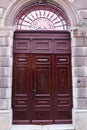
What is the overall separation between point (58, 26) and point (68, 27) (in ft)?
1.31

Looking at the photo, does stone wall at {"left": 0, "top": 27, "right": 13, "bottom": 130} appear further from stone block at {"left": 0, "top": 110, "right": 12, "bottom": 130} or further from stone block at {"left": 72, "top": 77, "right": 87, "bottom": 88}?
stone block at {"left": 72, "top": 77, "right": 87, "bottom": 88}

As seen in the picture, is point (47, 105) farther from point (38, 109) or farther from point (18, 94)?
point (18, 94)

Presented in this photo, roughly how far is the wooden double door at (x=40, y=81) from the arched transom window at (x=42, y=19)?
0.36m

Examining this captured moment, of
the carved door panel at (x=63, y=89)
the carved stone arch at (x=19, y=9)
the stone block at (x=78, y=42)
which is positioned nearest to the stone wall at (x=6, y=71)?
the carved stone arch at (x=19, y=9)

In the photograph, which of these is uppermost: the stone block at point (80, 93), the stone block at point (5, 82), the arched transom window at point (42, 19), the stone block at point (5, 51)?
the arched transom window at point (42, 19)

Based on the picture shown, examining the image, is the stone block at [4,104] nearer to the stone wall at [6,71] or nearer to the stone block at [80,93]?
the stone wall at [6,71]

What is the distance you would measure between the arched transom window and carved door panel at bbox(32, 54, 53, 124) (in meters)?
1.20

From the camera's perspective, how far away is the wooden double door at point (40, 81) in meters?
8.47

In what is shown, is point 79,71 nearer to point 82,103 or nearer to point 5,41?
point 82,103

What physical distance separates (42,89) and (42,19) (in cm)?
272

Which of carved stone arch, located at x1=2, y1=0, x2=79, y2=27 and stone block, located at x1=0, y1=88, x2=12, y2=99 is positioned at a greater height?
carved stone arch, located at x1=2, y1=0, x2=79, y2=27

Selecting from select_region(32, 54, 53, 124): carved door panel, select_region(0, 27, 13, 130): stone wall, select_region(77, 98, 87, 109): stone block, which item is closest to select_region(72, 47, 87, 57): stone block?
select_region(32, 54, 53, 124): carved door panel

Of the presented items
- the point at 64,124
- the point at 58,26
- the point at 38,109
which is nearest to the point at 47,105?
the point at 38,109

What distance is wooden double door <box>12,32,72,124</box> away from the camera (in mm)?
8469
